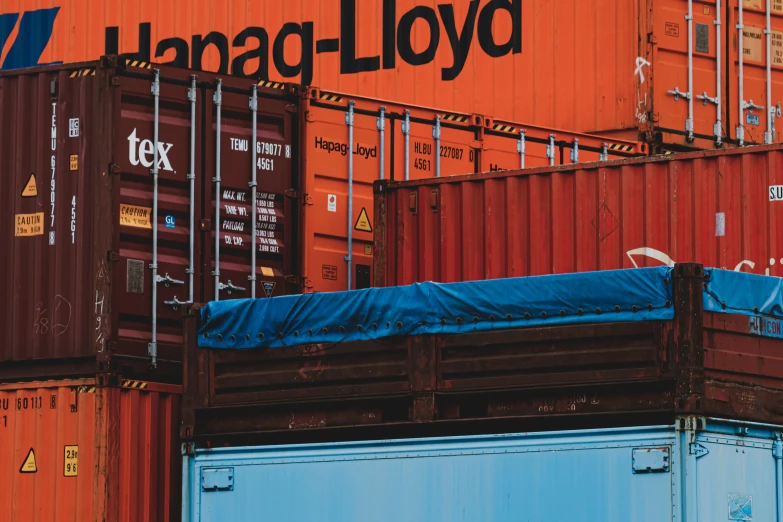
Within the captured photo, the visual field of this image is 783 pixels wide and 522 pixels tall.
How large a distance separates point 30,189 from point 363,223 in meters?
2.99

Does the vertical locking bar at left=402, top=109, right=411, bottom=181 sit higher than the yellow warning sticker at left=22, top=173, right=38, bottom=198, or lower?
higher

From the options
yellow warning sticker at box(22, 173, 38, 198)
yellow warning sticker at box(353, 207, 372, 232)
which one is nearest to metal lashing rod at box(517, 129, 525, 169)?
yellow warning sticker at box(353, 207, 372, 232)

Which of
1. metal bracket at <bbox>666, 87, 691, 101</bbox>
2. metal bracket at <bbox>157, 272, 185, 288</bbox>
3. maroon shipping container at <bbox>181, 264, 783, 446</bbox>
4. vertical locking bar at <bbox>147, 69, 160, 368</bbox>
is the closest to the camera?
maroon shipping container at <bbox>181, 264, 783, 446</bbox>

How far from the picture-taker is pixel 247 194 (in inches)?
504

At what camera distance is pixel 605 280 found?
9281 millimetres

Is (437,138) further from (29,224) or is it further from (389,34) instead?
(29,224)

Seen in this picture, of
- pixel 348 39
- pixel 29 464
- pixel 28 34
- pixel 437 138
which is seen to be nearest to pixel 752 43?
pixel 437 138

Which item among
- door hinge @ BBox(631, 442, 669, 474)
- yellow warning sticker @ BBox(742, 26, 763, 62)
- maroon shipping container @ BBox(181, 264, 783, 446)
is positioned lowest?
door hinge @ BBox(631, 442, 669, 474)

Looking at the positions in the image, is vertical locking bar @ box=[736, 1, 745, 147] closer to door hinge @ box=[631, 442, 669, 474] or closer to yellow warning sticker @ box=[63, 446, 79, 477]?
door hinge @ box=[631, 442, 669, 474]

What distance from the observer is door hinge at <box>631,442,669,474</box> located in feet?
28.5

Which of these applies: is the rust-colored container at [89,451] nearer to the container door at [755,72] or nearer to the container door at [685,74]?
the container door at [685,74]

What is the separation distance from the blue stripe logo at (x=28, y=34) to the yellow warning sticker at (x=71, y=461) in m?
9.14

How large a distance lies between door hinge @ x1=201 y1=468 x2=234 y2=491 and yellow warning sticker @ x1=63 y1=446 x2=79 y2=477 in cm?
153

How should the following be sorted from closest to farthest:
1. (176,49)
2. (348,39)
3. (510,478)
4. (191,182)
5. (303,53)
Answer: (510,478) → (191,182) → (348,39) → (303,53) → (176,49)
